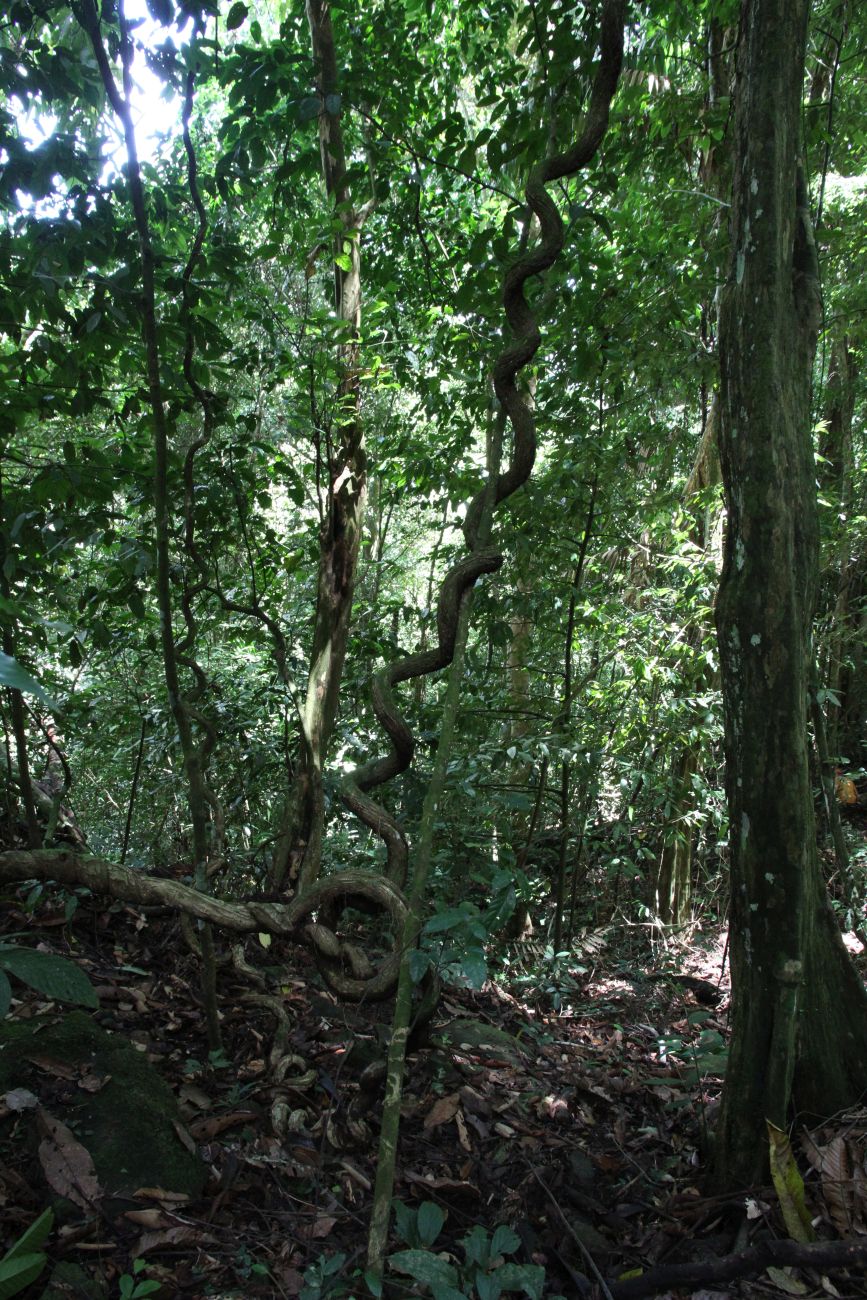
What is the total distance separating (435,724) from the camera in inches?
177

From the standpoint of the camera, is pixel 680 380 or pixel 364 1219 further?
pixel 680 380

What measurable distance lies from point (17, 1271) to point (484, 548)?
1853 millimetres

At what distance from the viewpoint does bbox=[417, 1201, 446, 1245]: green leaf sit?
1.91m

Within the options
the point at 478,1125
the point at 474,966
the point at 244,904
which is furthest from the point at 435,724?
the point at 474,966

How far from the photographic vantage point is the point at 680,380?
14.6ft

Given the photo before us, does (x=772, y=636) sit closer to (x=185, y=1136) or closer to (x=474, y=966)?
(x=474, y=966)

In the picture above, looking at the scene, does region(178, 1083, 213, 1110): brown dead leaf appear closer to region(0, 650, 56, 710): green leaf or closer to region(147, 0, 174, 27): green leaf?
region(0, 650, 56, 710): green leaf

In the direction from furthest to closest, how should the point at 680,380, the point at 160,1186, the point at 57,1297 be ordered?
the point at 680,380 → the point at 160,1186 → the point at 57,1297

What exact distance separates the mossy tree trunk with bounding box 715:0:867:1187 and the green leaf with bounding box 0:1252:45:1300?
5.70ft

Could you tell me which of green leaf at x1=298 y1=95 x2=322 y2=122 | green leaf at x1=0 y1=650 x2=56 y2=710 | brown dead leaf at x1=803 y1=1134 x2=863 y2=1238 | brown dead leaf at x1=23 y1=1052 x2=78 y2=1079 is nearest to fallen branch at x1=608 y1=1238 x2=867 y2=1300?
A: brown dead leaf at x1=803 y1=1134 x2=863 y2=1238

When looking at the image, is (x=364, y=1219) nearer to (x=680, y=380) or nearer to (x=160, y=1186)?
(x=160, y=1186)

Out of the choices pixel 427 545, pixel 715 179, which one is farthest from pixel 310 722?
pixel 427 545

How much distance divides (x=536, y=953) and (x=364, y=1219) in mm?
2730

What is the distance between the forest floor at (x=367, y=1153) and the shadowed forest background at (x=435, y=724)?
0.5 inches
